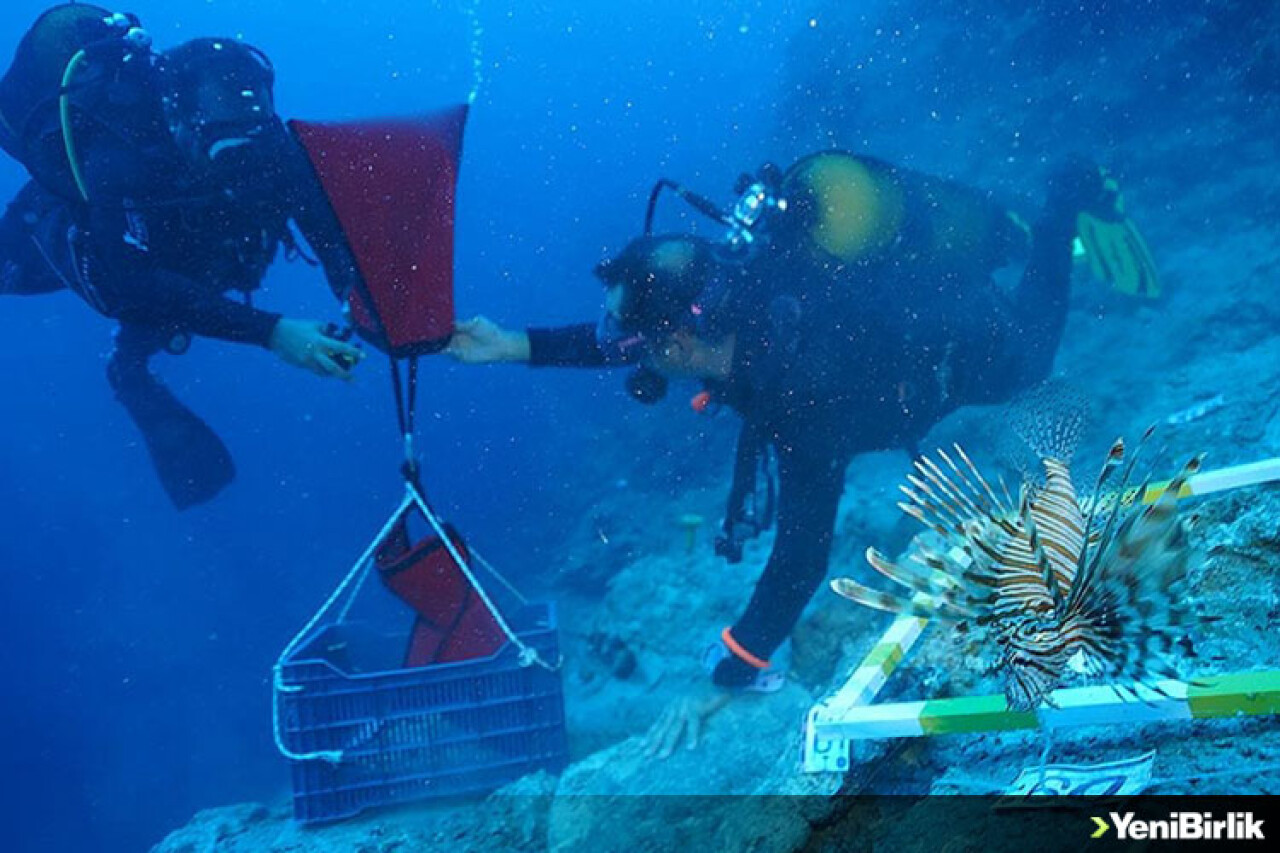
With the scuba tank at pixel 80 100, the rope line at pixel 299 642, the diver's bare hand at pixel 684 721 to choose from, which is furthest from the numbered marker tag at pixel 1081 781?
the scuba tank at pixel 80 100

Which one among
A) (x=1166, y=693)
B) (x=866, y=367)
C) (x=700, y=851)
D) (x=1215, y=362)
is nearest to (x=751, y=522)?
(x=866, y=367)

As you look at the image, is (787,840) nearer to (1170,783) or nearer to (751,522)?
(1170,783)

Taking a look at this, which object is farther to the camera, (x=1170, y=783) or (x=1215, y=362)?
(x=1215, y=362)

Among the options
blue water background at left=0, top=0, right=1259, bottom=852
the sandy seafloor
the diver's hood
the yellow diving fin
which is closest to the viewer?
the sandy seafloor

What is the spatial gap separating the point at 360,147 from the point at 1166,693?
2747mm

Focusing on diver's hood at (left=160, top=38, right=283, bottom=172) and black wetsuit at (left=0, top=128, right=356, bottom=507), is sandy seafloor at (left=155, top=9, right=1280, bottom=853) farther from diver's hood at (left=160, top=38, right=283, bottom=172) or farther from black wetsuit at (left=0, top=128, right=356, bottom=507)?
diver's hood at (left=160, top=38, right=283, bottom=172)

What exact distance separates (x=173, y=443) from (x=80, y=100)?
2.39m

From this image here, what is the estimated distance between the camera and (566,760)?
12.2ft

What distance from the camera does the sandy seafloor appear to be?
1.77 m

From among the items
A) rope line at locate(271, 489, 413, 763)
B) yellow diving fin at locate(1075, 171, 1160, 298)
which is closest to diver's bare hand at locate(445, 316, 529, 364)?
rope line at locate(271, 489, 413, 763)

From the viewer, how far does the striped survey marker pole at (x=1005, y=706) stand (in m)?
1.36

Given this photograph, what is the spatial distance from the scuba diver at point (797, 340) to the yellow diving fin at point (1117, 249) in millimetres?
2024

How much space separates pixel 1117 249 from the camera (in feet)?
21.4

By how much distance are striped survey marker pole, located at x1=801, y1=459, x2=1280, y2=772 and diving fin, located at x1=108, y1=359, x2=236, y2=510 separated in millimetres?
4804
